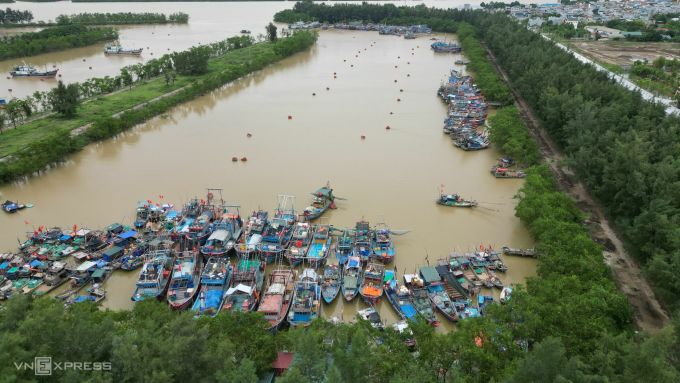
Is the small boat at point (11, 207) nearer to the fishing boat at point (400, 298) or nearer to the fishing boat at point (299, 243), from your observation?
the fishing boat at point (299, 243)

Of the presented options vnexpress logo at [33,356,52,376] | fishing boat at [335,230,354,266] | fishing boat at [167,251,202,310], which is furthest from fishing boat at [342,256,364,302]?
vnexpress logo at [33,356,52,376]

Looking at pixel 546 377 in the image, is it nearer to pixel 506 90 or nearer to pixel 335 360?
pixel 335 360

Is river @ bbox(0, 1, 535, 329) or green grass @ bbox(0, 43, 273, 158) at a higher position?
green grass @ bbox(0, 43, 273, 158)

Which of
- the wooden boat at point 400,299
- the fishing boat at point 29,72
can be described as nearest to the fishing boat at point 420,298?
the wooden boat at point 400,299

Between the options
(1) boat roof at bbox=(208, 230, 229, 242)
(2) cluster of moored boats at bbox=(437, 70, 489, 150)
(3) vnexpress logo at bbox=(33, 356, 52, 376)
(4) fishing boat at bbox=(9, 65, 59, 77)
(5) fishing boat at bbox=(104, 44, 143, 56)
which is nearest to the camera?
(3) vnexpress logo at bbox=(33, 356, 52, 376)

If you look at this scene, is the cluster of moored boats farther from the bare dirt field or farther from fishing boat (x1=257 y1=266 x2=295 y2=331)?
the bare dirt field

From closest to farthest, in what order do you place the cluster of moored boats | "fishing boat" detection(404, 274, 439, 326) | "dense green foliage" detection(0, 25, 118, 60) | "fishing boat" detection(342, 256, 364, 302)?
"fishing boat" detection(404, 274, 439, 326)
"fishing boat" detection(342, 256, 364, 302)
the cluster of moored boats
"dense green foliage" detection(0, 25, 118, 60)

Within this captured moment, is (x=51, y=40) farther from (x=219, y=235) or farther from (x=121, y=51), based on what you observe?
(x=219, y=235)
